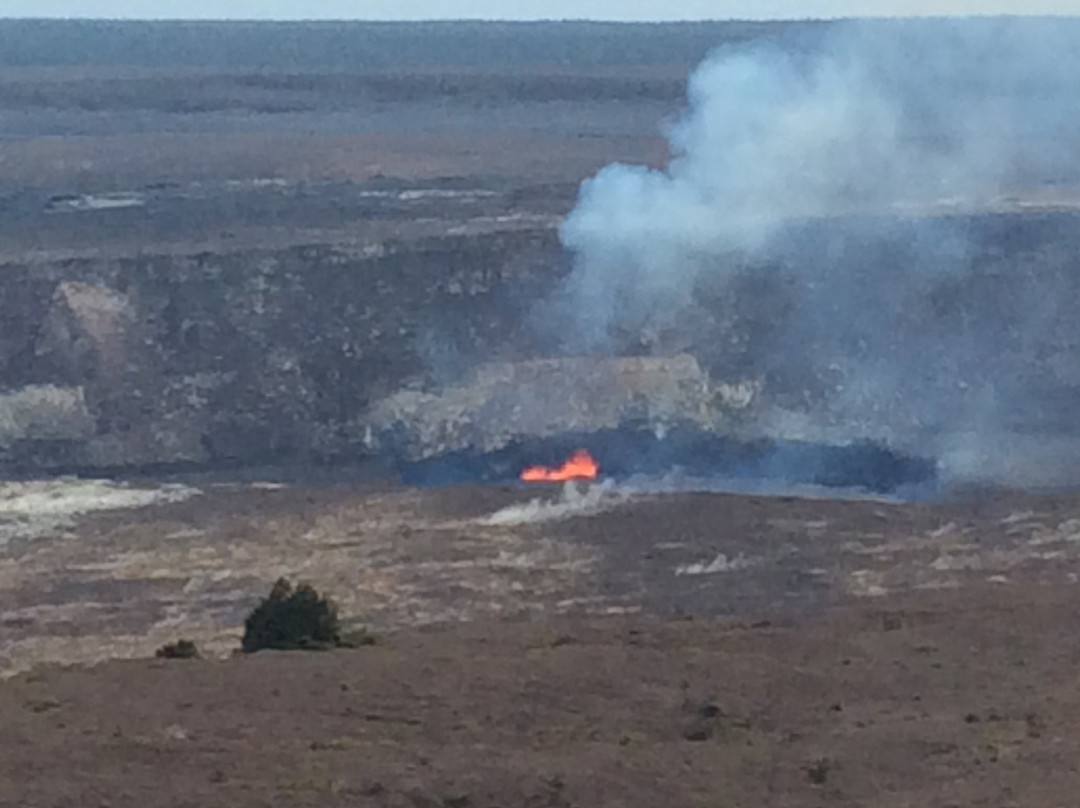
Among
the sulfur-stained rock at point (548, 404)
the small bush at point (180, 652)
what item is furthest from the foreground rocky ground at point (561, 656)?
the sulfur-stained rock at point (548, 404)

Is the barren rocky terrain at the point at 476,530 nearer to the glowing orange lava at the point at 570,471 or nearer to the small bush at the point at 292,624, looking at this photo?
the glowing orange lava at the point at 570,471

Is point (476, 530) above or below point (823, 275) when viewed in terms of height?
below

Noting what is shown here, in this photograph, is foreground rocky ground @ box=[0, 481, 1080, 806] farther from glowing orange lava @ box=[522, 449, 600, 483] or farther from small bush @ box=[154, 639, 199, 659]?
glowing orange lava @ box=[522, 449, 600, 483]

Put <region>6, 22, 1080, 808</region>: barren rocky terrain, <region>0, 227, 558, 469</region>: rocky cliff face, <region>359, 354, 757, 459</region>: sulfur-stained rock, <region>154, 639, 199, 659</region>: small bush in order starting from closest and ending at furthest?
<region>6, 22, 1080, 808</region>: barren rocky terrain, <region>154, 639, 199, 659</region>: small bush, <region>359, 354, 757, 459</region>: sulfur-stained rock, <region>0, 227, 558, 469</region>: rocky cliff face

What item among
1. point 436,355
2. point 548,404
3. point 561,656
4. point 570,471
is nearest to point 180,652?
point 561,656

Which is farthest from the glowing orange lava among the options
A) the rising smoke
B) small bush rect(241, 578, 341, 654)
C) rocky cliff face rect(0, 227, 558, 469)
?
small bush rect(241, 578, 341, 654)

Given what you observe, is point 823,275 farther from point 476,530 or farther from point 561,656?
point 561,656
